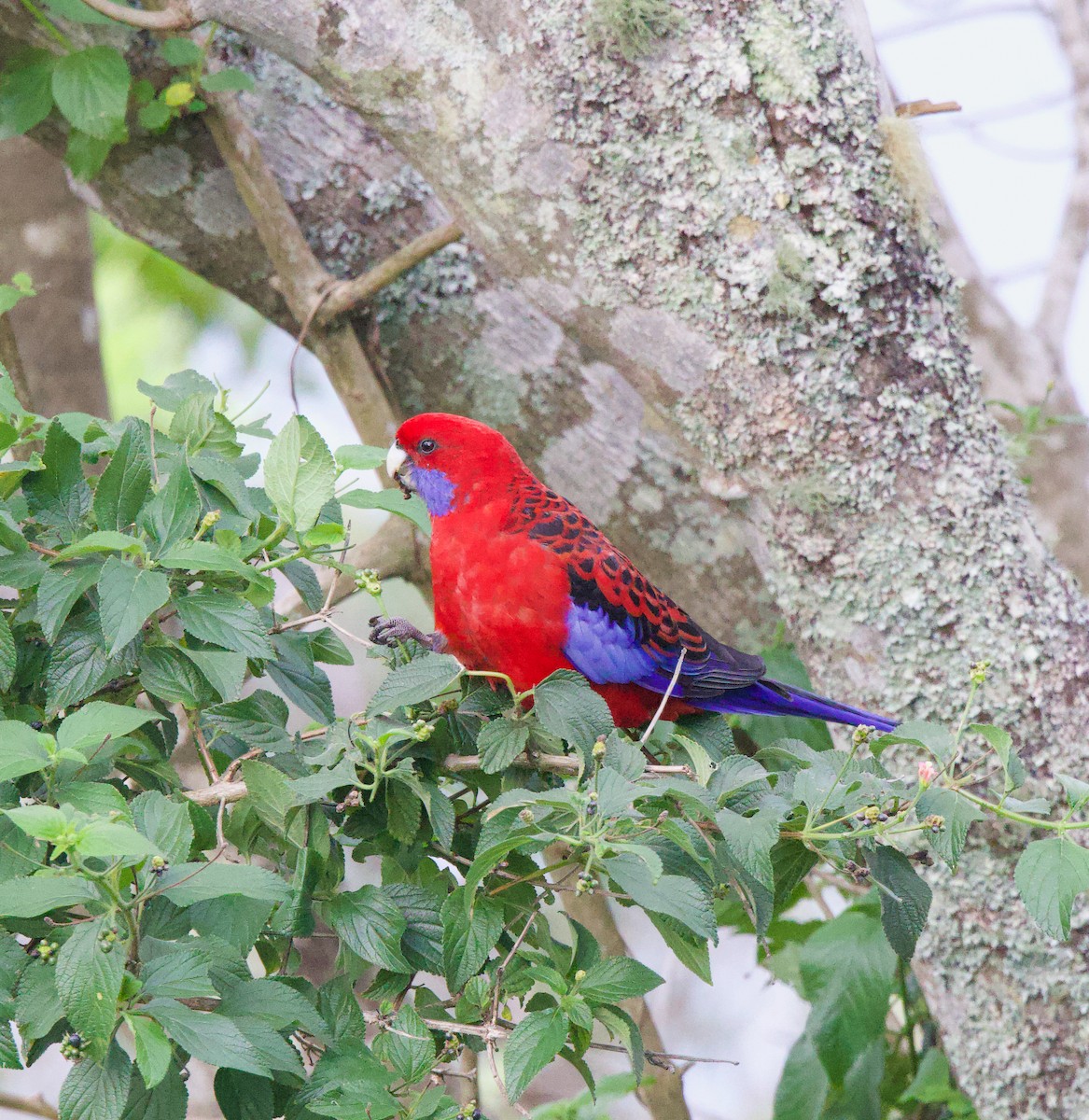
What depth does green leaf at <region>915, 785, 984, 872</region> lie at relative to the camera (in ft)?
3.29

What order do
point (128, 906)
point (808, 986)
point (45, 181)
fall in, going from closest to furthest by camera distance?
1. point (128, 906)
2. point (808, 986)
3. point (45, 181)

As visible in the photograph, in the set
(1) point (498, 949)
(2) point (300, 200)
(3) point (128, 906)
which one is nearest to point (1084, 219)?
(2) point (300, 200)

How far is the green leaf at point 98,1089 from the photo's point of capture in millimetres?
834

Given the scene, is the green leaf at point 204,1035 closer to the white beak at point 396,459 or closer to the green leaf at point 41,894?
the green leaf at point 41,894

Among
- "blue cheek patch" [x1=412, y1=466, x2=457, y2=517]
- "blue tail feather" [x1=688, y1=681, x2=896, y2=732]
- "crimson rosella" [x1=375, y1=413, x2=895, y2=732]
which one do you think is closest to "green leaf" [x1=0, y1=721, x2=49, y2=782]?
"crimson rosella" [x1=375, y1=413, x2=895, y2=732]

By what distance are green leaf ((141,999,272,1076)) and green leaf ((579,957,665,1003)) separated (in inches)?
11.1

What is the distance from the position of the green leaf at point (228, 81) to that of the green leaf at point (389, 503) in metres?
1.26

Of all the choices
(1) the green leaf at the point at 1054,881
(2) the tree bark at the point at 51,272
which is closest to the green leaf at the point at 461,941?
(1) the green leaf at the point at 1054,881

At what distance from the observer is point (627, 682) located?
1707 millimetres

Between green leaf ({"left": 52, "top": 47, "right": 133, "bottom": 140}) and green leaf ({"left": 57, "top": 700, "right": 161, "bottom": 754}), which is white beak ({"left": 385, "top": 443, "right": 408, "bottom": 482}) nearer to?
green leaf ({"left": 52, "top": 47, "right": 133, "bottom": 140})

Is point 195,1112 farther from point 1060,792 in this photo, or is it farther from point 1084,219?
point 1084,219

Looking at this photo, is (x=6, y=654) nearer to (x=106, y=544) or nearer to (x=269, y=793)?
(x=106, y=544)

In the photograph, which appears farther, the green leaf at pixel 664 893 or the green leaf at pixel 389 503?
the green leaf at pixel 389 503

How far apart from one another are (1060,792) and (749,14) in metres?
1.26
